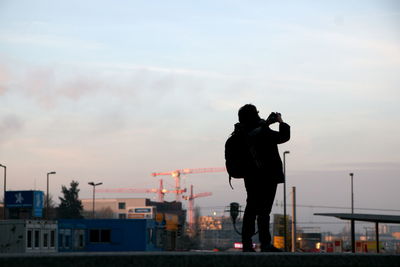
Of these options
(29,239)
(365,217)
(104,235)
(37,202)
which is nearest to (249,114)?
(365,217)

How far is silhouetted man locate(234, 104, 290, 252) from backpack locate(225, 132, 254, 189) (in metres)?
0.02

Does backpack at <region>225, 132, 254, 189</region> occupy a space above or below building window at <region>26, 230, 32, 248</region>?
above

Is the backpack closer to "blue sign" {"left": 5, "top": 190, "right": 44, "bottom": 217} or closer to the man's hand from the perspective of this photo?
the man's hand

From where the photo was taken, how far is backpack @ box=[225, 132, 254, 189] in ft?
34.1
